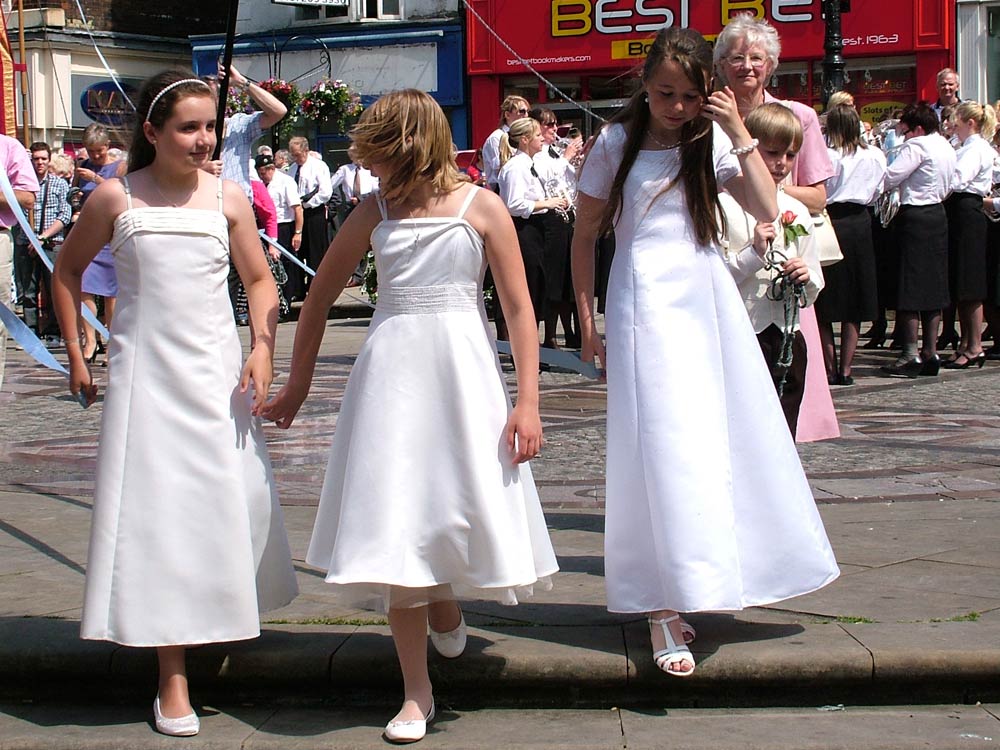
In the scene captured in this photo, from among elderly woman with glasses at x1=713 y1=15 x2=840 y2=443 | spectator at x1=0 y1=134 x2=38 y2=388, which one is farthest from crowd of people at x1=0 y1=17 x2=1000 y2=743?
spectator at x1=0 y1=134 x2=38 y2=388

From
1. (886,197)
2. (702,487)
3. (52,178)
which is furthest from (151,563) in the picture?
(52,178)

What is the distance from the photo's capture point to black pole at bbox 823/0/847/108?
16047mm

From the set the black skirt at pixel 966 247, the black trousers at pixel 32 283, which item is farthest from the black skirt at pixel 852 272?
the black trousers at pixel 32 283

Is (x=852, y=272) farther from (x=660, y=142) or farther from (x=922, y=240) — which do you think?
(x=660, y=142)

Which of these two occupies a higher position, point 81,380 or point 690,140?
point 690,140

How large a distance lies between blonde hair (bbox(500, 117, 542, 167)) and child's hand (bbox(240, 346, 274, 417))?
26.5 feet

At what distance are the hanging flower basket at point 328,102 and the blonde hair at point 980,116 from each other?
13108mm

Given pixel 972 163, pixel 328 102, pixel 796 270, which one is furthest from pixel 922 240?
pixel 328 102

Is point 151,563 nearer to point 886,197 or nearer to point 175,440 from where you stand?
point 175,440

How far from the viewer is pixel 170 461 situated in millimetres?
4270

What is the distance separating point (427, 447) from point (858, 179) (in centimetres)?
776

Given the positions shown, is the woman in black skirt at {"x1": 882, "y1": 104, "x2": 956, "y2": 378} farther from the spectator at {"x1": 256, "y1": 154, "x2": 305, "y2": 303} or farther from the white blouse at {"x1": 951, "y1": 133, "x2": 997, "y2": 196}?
the spectator at {"x1": 256, "y1": 154, "x2": 305, "y2": 303}

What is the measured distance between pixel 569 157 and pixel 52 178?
537 centimetres

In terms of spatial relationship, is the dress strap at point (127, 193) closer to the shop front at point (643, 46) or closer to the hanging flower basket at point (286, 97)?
the hanging flower basket at point (286, 97)
